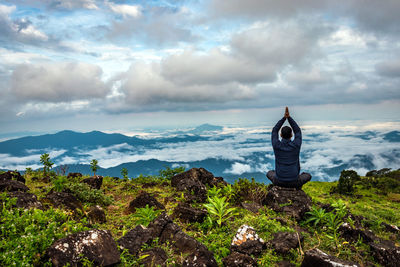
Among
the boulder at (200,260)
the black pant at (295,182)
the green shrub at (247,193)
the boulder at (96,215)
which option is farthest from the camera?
the green shrub at (247,193)

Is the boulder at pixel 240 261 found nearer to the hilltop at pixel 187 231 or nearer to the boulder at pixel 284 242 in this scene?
the hilltop at pixel 187 231

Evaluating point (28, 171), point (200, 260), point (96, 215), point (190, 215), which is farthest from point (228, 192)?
point (28, 171)

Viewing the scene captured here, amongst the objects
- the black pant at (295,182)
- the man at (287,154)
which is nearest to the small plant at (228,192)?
the black pant at (295,182)

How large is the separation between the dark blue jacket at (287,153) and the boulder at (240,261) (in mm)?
5920

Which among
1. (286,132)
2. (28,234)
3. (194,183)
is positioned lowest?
(194,183)

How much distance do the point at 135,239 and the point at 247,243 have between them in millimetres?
2769

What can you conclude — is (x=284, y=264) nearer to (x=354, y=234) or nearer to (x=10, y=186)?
(x=354, y=234)

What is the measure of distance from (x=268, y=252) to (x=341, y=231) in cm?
314

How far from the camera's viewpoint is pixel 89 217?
26.2 ft

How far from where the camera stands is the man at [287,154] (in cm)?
1030

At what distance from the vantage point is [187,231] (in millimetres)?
7504

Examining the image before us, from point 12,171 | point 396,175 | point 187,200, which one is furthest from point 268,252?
point 396,175

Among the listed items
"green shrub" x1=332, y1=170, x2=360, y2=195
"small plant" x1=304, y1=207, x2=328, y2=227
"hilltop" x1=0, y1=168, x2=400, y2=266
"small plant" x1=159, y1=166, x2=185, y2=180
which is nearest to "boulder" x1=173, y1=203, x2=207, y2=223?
"hilltop" x1=0, y1=168, x2=400, y2=266

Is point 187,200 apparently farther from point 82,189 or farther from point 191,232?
point 82,189
